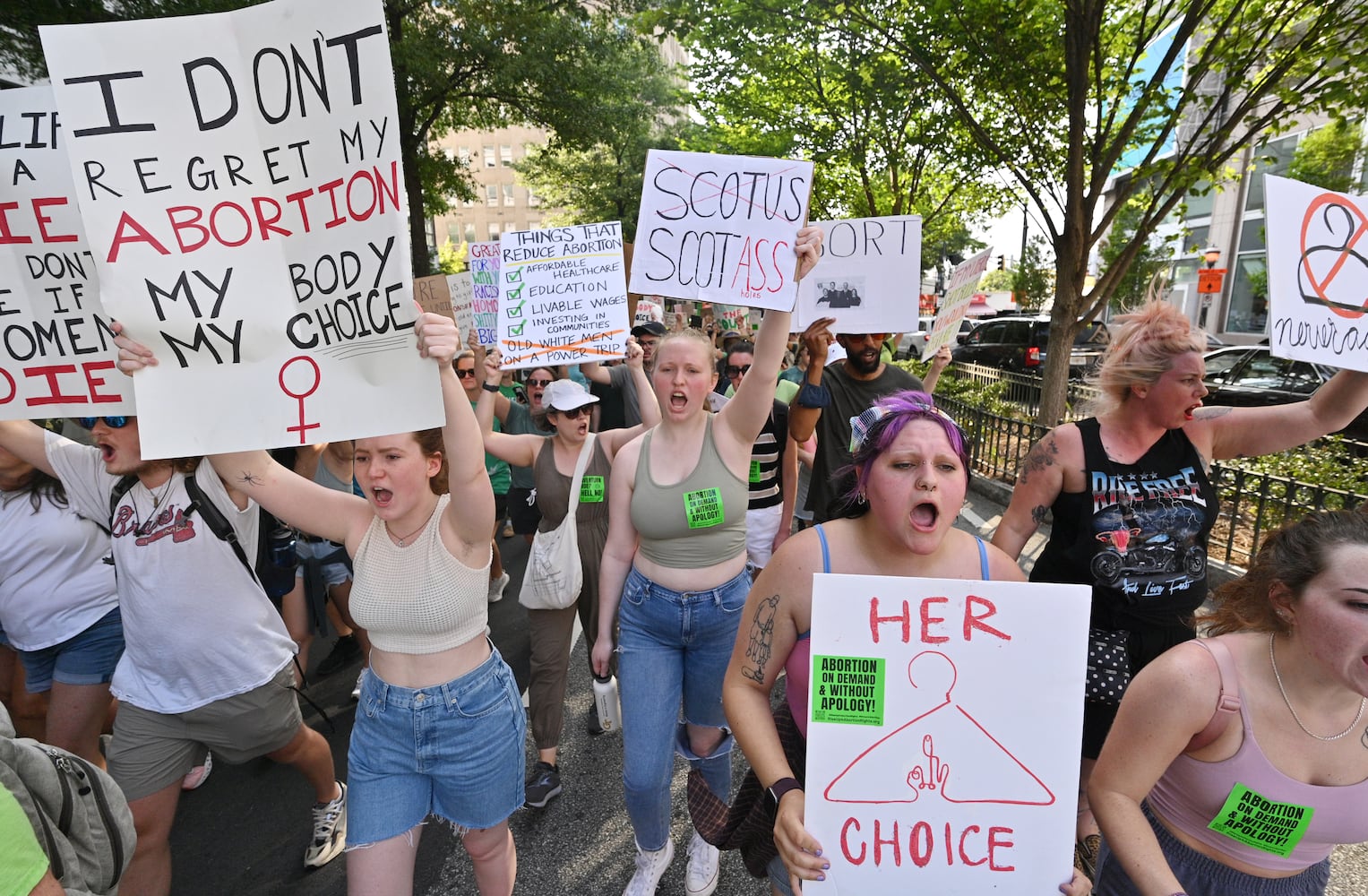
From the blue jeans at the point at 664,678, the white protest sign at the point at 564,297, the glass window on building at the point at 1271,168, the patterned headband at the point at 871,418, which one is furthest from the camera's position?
the glass window on building at the point at 1271,168

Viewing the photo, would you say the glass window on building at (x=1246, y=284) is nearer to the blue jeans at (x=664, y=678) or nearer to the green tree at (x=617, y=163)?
the green tree at (x=617, y=163)

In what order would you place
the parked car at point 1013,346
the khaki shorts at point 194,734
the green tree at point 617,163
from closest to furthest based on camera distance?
the khaki shorts at point 194,734, the parked car at point 1013,346, the green tree at point 617,163

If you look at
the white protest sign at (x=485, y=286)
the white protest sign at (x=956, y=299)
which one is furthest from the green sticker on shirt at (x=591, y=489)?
the white protest sign at (x=485, y=286)

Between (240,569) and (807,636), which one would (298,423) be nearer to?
(240,569)

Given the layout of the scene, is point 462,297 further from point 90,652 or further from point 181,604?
point 181,604

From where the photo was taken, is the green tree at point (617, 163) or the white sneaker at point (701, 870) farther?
the green tree at point (617, 163)

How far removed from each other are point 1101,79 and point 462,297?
6580 millimetres

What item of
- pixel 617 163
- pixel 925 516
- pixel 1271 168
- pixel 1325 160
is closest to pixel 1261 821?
pixel 925 516

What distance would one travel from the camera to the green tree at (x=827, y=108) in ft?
26.2

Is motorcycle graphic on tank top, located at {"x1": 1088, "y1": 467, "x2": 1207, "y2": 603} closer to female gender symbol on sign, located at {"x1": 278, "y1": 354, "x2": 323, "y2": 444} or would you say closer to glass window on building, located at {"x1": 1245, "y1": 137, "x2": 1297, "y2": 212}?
female gender symbol on sign, located at {"x1": 278, "y1": 354, "x2": 323, "y2": 444}

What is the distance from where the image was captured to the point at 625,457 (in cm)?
284

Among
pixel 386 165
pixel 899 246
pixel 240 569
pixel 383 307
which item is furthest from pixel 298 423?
pixel 899 246

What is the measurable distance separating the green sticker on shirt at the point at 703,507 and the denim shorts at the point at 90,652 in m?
2.26

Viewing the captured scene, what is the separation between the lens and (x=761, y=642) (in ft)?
5.84
